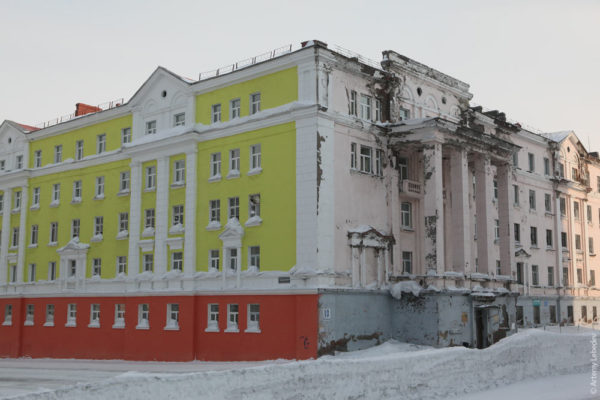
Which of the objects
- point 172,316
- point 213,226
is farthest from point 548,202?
point 172,316

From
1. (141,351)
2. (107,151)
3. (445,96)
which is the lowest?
(141,351)

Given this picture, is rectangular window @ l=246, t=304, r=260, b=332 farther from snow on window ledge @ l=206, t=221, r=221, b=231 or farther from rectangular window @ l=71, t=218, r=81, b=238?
rectangular window @ l=71, t=218, r=81, b=238

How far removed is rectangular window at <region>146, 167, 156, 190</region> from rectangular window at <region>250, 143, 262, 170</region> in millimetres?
8890

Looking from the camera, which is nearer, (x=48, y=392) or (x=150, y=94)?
(x=48, y=392)

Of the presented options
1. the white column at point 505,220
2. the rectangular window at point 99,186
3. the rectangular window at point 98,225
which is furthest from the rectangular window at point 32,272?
the white column at point 505,220

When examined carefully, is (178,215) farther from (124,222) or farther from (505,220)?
(505,220)

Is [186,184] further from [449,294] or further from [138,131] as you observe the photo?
[449,294]

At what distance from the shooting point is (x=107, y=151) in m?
47.7

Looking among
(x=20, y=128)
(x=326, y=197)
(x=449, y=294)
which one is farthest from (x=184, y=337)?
(x=20, y=128)

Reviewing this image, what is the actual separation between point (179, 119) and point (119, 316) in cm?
1369

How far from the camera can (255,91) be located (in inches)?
1519

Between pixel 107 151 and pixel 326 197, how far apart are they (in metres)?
20.1

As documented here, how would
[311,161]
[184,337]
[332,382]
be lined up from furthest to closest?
[184,337] < [311,161] < [332,382]

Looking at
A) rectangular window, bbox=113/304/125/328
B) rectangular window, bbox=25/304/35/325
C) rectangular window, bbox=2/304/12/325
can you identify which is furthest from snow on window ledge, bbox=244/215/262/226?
rectangular window, bbox=2/304/12/325
